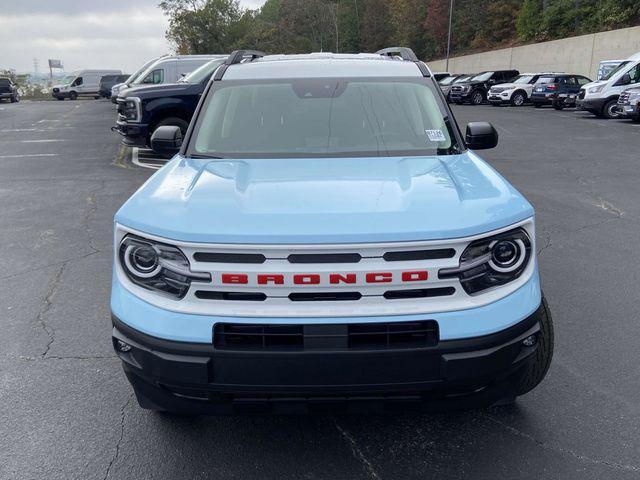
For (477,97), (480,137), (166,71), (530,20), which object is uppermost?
(530,20)

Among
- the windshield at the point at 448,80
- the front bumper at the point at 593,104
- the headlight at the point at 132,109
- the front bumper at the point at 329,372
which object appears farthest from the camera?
the windshield at the point at 448,80

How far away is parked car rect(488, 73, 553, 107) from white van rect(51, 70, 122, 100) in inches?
1213

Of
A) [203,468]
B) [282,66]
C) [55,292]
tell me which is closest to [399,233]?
[203,468]

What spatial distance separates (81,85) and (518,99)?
33.9m

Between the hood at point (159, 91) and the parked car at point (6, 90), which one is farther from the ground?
the hood at point (159, 91)

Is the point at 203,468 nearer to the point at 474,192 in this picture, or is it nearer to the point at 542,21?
the point at 474,192

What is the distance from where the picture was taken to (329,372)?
2.27 meters

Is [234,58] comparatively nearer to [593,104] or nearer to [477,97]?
[593,104]

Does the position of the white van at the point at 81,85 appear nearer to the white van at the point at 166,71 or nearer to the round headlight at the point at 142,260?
the white van at the point at 166,71

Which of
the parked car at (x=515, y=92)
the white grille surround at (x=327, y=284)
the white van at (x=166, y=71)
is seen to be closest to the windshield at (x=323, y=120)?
the white grille surround at (x=327, y=284)

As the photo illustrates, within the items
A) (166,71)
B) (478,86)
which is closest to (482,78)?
(478,86)

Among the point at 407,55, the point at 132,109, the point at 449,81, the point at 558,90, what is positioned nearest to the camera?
the point at 407,55

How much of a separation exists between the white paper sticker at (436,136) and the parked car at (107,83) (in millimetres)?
41986

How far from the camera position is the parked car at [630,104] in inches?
725
